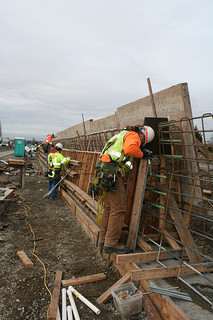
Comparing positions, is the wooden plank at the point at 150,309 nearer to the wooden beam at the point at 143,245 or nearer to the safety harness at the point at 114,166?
the wooden beam at the point at 143,245

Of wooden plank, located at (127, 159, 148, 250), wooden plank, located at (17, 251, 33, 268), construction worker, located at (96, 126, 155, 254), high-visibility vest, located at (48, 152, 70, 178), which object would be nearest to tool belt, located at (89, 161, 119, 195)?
construction worker, located at (96, 126, 155, 254)

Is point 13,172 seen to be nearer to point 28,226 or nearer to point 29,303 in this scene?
point 28,226

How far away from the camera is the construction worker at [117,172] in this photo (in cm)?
371

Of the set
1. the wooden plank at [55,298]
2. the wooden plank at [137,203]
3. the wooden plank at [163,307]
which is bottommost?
the wooden plank at [55,298]

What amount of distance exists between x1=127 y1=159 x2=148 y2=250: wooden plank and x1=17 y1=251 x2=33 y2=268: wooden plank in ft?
6.16

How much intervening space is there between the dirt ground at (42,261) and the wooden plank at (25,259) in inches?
2.8

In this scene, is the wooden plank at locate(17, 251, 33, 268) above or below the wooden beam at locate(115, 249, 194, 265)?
below

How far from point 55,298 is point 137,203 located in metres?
1.96

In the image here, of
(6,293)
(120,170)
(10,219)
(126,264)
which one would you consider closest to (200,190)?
(120,170)

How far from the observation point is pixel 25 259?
4.24 meters

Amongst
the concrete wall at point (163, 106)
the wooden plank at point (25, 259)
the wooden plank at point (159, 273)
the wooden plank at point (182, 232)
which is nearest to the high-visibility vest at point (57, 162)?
the concrete wall at point (163, 106)

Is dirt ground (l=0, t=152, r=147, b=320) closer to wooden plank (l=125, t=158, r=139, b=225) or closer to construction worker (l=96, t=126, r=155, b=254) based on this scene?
construction worker (l=96, t=126, r=155, b=254)

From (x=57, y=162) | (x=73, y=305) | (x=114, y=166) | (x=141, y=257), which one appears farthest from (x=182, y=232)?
(x=57, y=162)

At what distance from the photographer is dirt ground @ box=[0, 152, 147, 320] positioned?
3123mm
